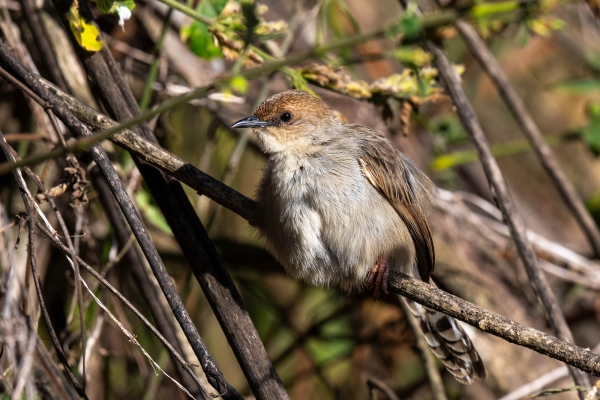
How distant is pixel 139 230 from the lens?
114 inches

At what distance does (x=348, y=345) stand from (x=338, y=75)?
329cm

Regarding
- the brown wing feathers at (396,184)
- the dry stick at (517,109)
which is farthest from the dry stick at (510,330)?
the dry stick at (517,109)

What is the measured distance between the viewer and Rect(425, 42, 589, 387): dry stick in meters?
3.93

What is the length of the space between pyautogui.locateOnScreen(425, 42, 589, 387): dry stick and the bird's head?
77 centimetres

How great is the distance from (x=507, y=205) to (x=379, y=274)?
1.00 m

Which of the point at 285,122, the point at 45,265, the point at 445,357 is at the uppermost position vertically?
the point at 285,122

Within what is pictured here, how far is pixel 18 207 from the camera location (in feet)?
15.7

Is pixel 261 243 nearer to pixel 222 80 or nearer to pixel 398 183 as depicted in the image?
pixel 398 183

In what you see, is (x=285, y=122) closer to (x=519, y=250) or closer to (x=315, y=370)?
(x=519, y=250)

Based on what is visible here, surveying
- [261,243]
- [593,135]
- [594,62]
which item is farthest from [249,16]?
[594,62]

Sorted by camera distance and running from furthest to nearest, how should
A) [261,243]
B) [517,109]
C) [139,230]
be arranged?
[261,243] < [517,109] < [139,230]

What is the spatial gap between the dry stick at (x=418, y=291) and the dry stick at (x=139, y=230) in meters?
0.14

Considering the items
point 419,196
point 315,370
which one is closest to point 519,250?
point 419,196

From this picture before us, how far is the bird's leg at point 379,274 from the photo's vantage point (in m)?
3.67
